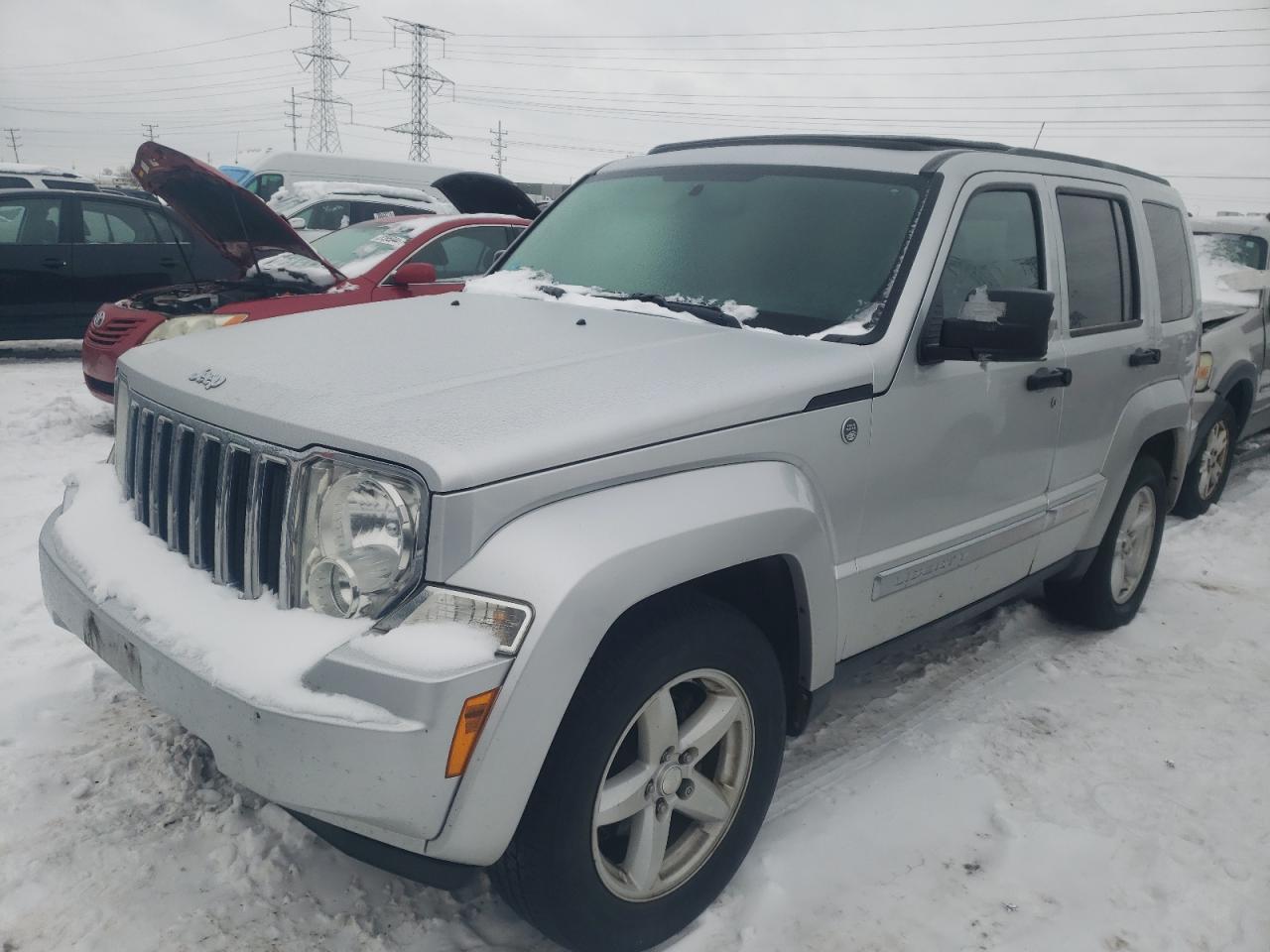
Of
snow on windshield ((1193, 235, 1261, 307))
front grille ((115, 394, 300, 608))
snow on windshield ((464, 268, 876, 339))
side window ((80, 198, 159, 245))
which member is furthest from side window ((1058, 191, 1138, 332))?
side window ((80, 198, 159, 245))

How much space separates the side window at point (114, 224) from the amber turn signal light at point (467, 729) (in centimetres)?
955

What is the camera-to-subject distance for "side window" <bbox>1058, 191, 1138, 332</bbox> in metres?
3.68

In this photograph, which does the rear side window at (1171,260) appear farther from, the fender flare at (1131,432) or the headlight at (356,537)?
the headlight at (356,537)

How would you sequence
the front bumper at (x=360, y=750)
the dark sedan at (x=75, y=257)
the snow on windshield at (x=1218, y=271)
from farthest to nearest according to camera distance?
the dark sedan at (x=75, y=257) → the snow on windshield at (x=1218, y=271) → the front bumper at (x=360, y=750)

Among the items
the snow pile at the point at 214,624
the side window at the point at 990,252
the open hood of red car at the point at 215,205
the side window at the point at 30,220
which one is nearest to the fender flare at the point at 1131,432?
the side window at the point at 990,252

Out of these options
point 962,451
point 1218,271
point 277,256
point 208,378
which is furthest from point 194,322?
point 1218,271

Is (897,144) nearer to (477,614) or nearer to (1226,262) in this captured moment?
(477,614)

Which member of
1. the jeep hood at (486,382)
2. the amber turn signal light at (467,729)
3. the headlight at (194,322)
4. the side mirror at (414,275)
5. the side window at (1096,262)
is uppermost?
the side window at (1096,262)

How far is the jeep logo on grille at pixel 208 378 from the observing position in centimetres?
237

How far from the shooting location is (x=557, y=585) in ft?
6.18

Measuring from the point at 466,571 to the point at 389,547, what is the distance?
6.9 inches

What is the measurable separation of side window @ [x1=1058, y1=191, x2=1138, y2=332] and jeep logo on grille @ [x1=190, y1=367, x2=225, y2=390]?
9.39ft

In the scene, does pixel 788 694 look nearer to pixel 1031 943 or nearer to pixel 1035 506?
pixel 1031 943

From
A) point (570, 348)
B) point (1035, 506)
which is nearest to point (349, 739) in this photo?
point (570, 348)
